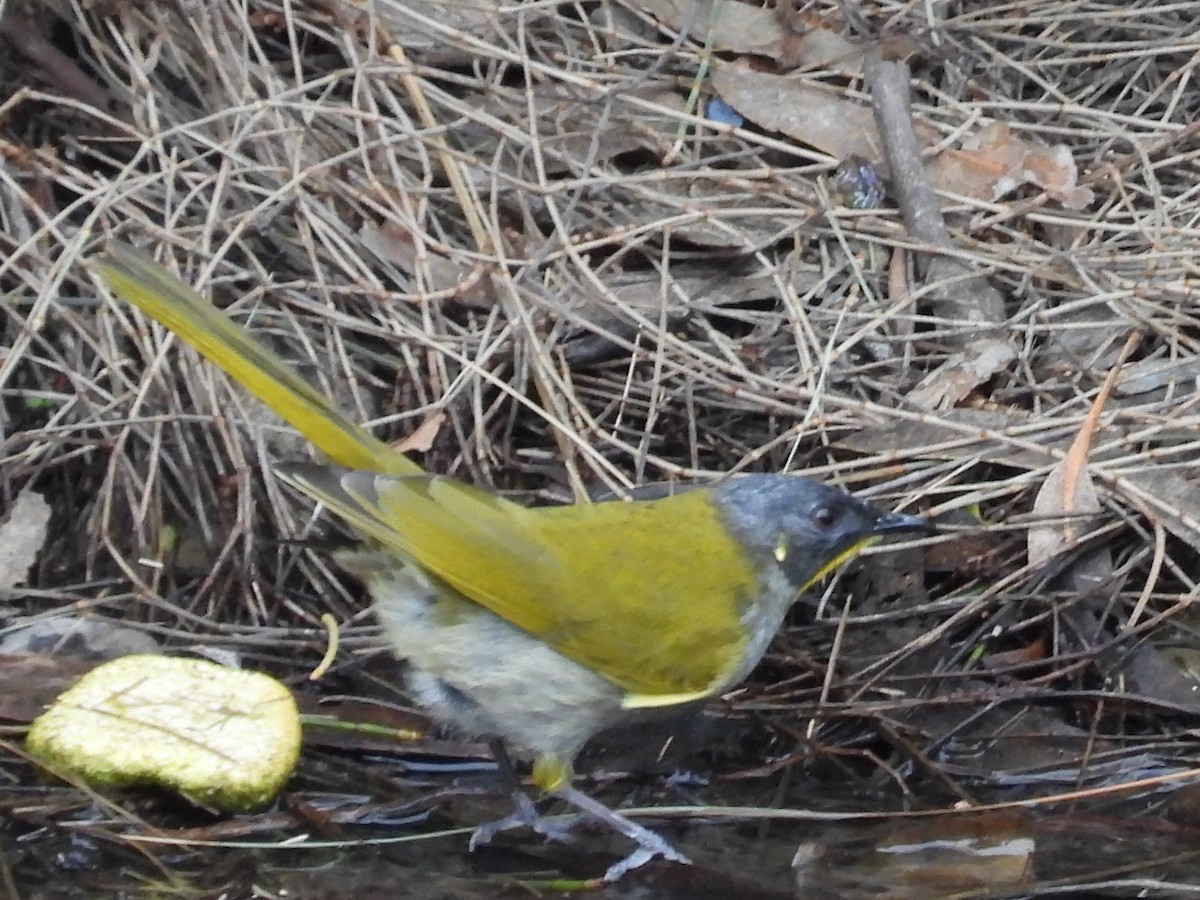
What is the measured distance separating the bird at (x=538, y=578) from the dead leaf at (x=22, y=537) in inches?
33.2

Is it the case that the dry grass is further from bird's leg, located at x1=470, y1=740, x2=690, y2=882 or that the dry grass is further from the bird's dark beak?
bird's leg, located at x1=470, y1=740, x2=690, y2=882

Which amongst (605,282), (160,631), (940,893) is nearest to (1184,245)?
(605,282)

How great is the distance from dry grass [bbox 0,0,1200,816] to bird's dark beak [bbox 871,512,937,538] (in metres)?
0.35

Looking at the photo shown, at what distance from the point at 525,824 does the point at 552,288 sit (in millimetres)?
1552

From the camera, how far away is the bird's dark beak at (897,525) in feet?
9.70

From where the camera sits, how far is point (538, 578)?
113 inches

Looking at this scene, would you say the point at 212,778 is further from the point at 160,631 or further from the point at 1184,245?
the point at 1184,245

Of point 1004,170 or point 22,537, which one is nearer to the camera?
point 22,537

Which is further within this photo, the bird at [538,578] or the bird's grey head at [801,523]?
the bird's grey head at [801,523]

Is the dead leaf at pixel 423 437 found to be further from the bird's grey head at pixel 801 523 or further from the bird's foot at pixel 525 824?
the bird's foot at pixel 525 824

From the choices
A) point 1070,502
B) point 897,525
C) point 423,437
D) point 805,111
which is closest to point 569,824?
point 897,525

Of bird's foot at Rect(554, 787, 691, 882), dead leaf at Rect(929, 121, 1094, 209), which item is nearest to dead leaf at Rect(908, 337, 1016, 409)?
dead leaf at Rect(929, 121, 1094, 209)

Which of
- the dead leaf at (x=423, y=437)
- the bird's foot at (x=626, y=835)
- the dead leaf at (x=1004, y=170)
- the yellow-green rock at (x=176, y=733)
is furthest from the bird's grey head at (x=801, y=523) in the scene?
the dead leaf at (x=1004, y=170)

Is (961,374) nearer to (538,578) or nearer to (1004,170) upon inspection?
(1004,170)
